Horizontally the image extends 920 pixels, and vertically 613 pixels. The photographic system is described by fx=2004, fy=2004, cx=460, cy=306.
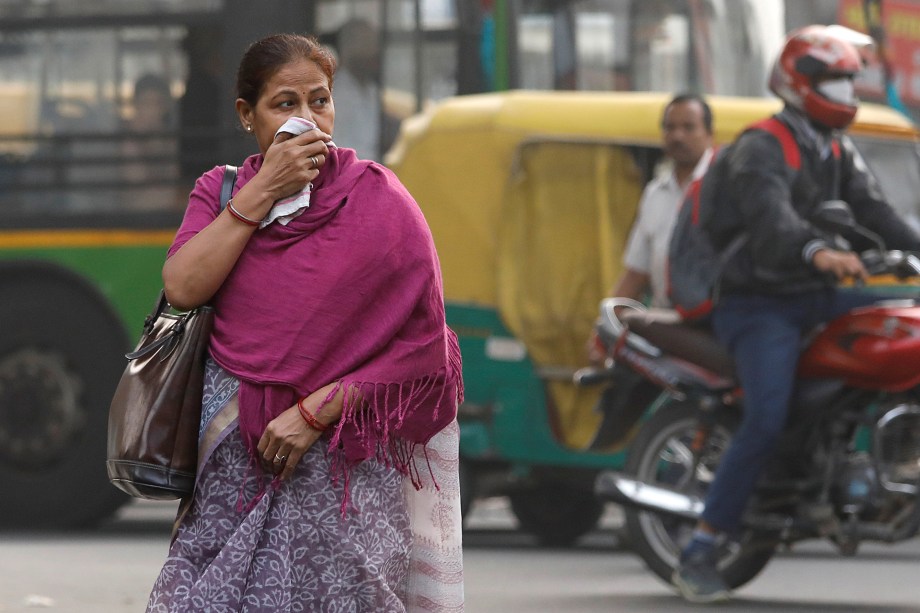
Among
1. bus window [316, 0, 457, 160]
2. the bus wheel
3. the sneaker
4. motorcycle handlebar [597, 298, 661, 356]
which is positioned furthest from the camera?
bus window [316, 0, 457, 160]

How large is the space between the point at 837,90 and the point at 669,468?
4.75 ft

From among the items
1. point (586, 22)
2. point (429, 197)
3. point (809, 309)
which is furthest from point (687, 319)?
point (586, 22)

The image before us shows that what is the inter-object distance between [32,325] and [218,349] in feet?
23.1

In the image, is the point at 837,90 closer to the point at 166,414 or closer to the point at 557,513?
the point at 557,513

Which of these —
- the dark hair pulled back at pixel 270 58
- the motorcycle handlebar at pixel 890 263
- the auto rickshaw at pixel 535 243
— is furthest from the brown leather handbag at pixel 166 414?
the auto rickshaw at pixel 535 243

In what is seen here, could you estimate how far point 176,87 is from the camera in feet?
33.6

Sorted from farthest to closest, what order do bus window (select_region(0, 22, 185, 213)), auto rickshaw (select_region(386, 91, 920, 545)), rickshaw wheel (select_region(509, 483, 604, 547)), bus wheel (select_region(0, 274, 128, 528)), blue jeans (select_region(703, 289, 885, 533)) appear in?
bus window (select_region(0, 22, 185, 213)) < bus wheel (select_region(0, 274, 128, 528)) < rickshaw wheel (select_region(509, 483, 604, 547)) < auto rickshaw (select_region(386, 91, 920, 545)) < blue jeans (select_region(703, 289, 885, 533))

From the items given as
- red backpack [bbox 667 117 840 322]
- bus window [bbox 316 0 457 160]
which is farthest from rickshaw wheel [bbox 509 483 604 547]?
red backpack [bbox 667 117 840 322]

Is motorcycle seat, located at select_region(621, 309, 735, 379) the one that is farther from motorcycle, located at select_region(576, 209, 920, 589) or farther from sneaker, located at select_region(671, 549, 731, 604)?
sneaker, located at select_region(671, 549, 731, 604)

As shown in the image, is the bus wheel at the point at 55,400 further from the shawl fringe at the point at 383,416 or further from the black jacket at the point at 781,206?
the shawl fringe at the point at 383,416

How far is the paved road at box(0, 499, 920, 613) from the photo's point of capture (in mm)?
6855

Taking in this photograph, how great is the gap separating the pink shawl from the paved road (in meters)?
3.57

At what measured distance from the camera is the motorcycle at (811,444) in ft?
21.2

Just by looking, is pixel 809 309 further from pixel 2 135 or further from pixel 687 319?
pixel 2 135
